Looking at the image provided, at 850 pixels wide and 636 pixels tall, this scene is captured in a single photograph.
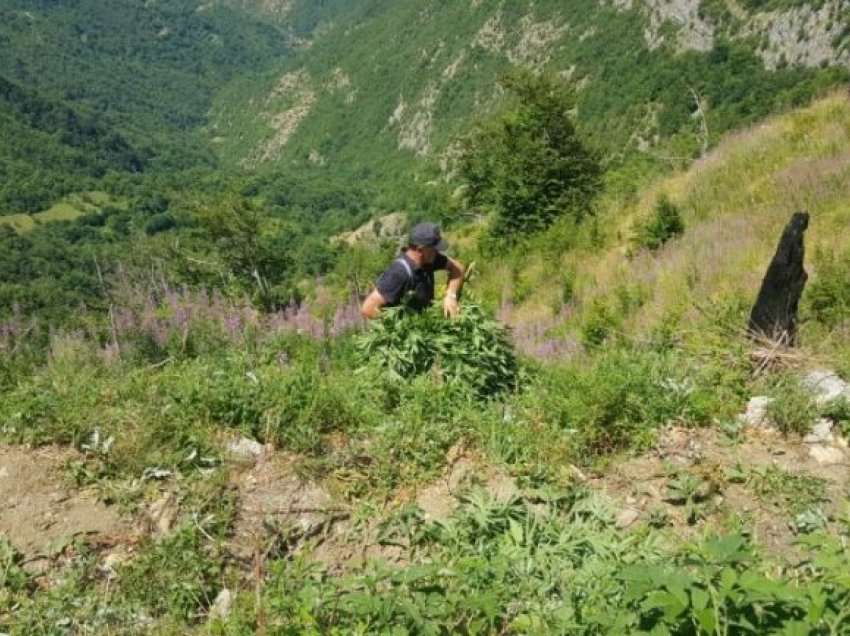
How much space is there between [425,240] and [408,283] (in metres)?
0.35

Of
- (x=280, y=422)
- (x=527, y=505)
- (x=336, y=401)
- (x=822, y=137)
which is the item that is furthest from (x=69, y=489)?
(x=822, y=137)

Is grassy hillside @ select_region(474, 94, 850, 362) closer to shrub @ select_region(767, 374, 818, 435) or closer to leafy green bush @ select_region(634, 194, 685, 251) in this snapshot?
leafy green bush @ select_region(634, 194, 685, 251)

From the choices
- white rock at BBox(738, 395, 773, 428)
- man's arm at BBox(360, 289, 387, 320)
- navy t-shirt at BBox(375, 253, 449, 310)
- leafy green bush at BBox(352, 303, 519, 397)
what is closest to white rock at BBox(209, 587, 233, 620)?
leafy green bush at BBox(352, 303, 519, 397)

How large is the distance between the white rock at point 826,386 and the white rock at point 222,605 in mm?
3597

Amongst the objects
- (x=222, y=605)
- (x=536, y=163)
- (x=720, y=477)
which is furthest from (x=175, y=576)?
(x=536, y=163)

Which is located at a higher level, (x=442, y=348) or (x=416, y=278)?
(x=416, y=278)

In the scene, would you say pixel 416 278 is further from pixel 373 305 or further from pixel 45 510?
pixel 45 510

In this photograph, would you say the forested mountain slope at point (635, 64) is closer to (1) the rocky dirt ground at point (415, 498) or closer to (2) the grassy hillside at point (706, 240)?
(2) the grassy hillside at point (706, 240)

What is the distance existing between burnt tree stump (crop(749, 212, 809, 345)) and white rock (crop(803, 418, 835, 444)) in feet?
3.03

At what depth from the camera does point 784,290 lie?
5.23 meters

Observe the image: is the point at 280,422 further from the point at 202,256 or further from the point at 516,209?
the point at 202,256

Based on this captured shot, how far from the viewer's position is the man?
16.8 feet

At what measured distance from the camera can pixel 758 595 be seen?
2217mm

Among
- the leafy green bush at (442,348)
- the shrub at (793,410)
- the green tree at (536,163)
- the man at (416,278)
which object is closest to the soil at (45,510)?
the leafy green bush at (442,348)
